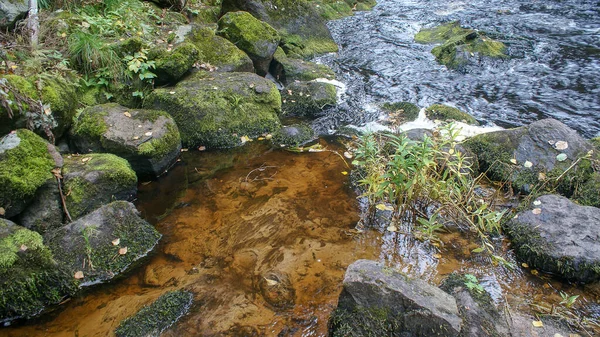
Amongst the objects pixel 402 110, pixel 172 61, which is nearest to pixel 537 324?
pixel 402 110

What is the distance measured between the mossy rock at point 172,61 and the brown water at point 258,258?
1948 mm

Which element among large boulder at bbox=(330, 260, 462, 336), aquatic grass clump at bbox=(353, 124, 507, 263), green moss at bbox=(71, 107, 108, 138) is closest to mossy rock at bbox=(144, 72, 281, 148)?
green moss at bbox=(71, 107, 108, 138)

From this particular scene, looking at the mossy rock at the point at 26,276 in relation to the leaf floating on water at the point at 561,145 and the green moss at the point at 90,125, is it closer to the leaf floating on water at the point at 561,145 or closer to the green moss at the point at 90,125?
the green moss at the point at 90,125

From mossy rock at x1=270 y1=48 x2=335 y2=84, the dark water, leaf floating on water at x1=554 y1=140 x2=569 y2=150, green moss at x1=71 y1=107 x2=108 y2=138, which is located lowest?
the dark water

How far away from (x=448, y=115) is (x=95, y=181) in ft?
18.2

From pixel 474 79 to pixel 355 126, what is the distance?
11.9 ft

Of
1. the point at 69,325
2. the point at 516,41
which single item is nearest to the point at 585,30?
the point at 516,41

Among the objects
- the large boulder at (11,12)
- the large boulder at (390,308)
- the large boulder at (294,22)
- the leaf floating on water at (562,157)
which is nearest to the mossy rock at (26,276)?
the large boulder at (390,308)

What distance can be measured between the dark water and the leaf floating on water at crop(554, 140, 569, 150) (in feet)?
5.50

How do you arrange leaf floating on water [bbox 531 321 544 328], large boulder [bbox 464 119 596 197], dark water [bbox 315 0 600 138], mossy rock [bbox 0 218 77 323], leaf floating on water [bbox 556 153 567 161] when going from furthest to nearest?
1. dark water [bbox 315 0 600 138]
2. leaf floating on water [bbox 556 153 567 161]
3. large boulder [bbox 464 119 596 197]
4. mossy rock [bbox 0 218 77 323]
5. leaf floating on water [bbox 531 321 544 328]

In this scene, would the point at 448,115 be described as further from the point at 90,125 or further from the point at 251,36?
the point at 90,125

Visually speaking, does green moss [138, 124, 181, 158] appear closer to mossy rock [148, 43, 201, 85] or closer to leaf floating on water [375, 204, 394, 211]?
mossy rock [148, 43, 201, 85]

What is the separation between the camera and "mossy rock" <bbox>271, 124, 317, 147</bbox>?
6.23 metres

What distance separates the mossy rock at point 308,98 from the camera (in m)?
7.32
